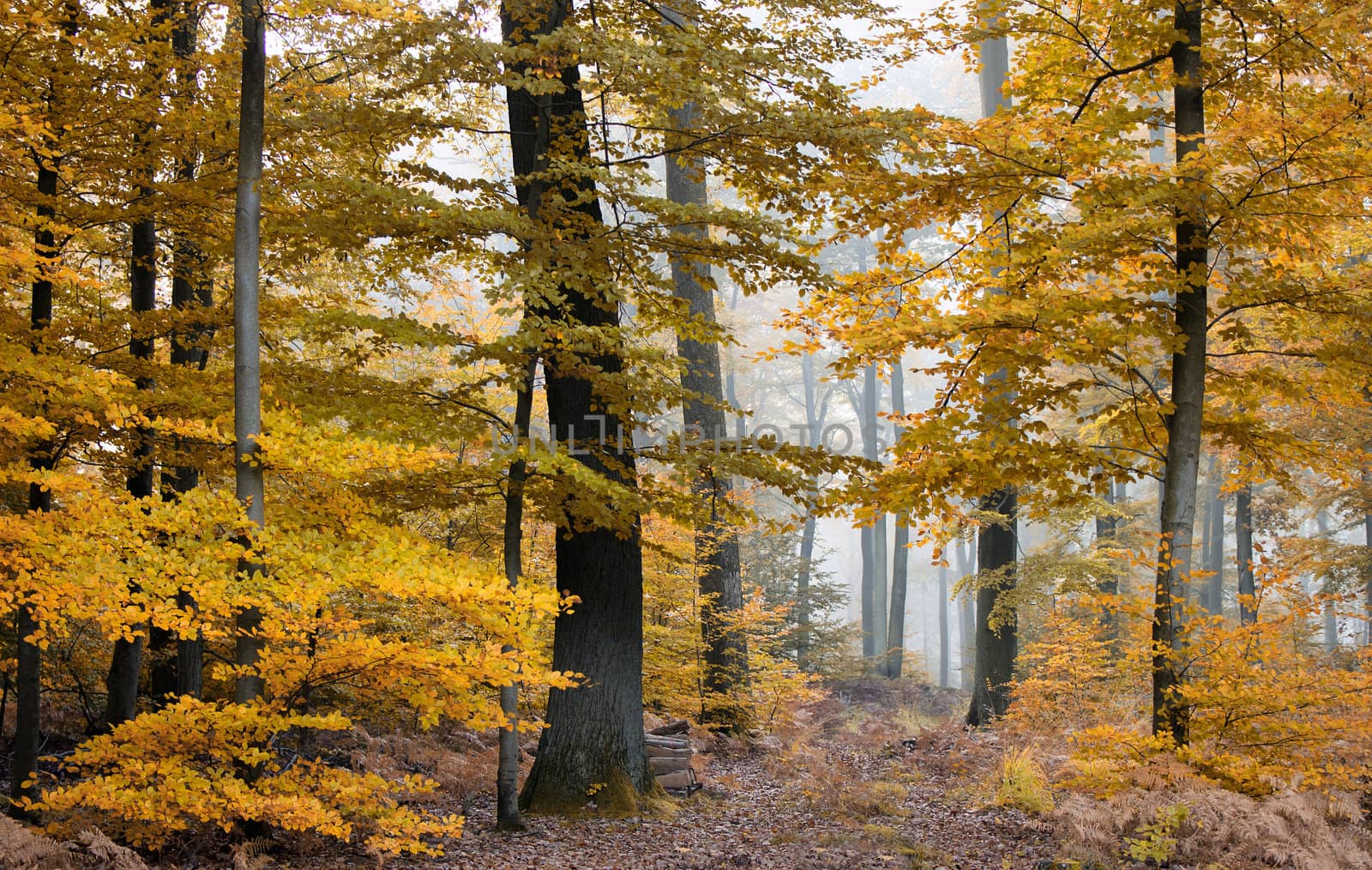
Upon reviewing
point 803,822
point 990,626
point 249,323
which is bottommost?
point 803,822

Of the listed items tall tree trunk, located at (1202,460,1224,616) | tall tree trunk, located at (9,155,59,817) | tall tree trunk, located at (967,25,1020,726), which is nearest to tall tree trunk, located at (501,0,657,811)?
tall tree trunk, located at (9,155,59,817)

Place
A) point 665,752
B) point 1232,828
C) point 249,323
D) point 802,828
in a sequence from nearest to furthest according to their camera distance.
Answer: point 249,323 → point 1232,828 → point 802,828 → point 665,752

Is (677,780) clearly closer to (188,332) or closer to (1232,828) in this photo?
(1232,828)

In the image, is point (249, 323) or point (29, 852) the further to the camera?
point (249, 323)

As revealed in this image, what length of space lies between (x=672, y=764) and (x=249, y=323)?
5.10 meters

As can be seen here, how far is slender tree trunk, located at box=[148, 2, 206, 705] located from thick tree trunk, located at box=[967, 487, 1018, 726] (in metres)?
8.83

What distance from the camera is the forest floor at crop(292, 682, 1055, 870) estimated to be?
5992mm

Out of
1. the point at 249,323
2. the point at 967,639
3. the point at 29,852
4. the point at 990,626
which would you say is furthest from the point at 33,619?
the point at 967,639

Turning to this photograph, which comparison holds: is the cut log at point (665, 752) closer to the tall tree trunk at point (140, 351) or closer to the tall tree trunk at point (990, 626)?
the tall tree trunk at point (140, 351)

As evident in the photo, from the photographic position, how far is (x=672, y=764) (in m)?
8.03

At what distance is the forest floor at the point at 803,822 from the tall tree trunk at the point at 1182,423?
1.44 meters

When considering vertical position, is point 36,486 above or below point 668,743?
above

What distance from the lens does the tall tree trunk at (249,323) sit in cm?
517

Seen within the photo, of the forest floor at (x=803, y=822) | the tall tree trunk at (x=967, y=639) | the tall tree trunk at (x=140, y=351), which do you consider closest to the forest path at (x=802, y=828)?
the forest floor at (x=803, y=822)
